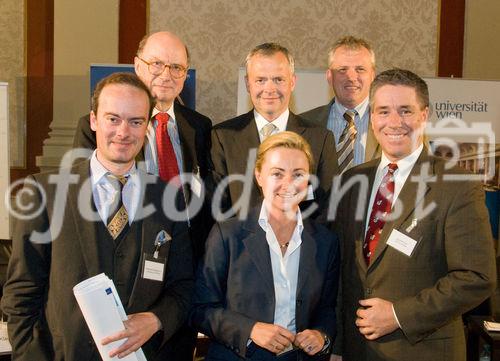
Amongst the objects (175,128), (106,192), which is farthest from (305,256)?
(175,128)

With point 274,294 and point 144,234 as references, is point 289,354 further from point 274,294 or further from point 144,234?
point 144,234

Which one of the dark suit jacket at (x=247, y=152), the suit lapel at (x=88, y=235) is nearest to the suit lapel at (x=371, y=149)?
the dark suit jacket at (x=247, y=152)

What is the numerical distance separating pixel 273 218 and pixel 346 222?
0.35 metres

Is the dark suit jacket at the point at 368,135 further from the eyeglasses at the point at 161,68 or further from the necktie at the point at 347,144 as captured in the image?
the eyeglasses at the point at 161,68

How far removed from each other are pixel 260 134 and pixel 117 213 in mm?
1012

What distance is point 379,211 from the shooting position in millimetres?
2379

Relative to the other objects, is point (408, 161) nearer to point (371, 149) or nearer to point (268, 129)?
point (268, 129)

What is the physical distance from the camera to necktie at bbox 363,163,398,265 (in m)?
2.36

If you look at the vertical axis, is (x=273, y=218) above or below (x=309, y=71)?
below

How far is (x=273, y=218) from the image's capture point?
238 centimetres

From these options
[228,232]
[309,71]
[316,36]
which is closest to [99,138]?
[228,232]

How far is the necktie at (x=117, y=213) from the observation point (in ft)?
6.77

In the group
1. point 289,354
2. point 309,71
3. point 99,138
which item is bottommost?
point 289,354

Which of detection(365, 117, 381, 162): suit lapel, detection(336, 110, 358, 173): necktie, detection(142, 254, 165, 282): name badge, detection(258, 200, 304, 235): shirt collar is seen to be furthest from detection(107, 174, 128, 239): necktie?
detection(365, 117, 381, 162): suit lapel
